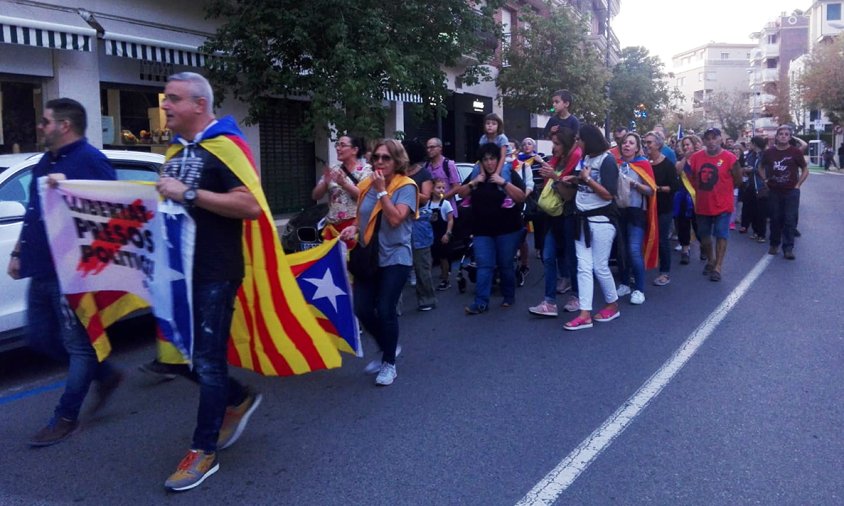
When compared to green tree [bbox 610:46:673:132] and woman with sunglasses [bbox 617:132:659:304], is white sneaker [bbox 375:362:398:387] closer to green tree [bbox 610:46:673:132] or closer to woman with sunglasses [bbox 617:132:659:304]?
woman with sunglasses [bbox 617:132:659:304]

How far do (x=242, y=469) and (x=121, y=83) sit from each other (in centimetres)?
1057

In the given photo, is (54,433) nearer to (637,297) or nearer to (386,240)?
(386,240)

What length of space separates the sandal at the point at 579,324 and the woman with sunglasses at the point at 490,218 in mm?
1026

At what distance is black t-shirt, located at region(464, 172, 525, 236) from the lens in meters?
7.63

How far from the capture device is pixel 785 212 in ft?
36.4

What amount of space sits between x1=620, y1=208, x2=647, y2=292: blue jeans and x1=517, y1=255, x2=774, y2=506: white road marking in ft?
3.12

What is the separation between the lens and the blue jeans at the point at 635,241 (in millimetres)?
8320

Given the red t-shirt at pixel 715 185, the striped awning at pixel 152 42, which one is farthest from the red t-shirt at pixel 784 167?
the striped awning at pixel 152 42

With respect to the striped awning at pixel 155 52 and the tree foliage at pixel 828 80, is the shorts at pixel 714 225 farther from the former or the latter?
the tree foliage at pixel 828 80

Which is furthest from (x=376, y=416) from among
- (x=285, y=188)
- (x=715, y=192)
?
(x=285, y=188)

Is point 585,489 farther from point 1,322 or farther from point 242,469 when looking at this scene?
point 1,322

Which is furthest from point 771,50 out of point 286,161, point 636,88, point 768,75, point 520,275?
point 520,275

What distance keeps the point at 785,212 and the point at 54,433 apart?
10033 millimetres

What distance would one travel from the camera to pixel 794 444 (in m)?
4.34
